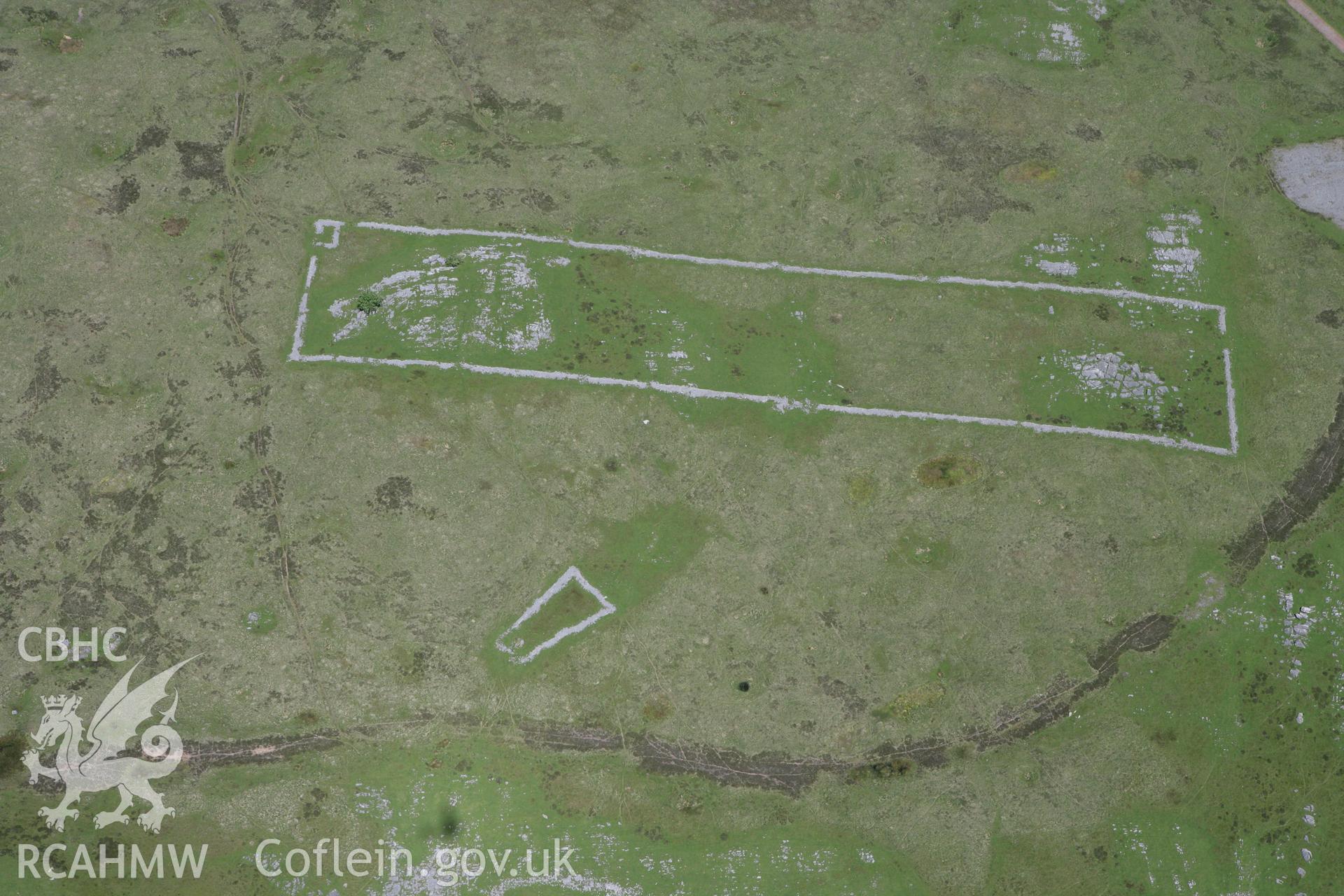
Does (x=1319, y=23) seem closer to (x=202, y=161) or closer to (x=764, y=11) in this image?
(x=764, y=11)

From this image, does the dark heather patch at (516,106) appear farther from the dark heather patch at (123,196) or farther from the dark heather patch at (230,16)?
the dark heather patch at (123,196)

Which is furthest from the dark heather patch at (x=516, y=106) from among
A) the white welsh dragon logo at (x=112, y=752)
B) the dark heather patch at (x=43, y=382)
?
the white welsh dragon logo at (x=112, y=752)

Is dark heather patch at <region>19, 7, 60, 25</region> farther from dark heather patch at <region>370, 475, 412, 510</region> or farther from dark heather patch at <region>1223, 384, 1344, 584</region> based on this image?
dark heather patch at <region>1223, 384, 1344, 584</region>

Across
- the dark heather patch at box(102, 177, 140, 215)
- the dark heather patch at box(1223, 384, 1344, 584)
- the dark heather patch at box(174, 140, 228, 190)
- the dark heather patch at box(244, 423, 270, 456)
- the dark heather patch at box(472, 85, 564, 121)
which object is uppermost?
the dark heather patch at box(472, 85, 564, 121)

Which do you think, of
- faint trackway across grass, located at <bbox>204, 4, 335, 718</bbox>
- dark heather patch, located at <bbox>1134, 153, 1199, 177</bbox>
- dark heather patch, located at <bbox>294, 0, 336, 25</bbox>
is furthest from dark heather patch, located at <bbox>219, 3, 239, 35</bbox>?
dark heather patch, located at <bbox>1134, 153, 1199, 177</bbox>

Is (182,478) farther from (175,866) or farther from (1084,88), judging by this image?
(1084,88)

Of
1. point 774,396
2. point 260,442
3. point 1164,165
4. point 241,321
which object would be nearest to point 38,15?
point 241,321

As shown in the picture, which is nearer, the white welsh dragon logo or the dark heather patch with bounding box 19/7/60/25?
the white welsh dragon logo
